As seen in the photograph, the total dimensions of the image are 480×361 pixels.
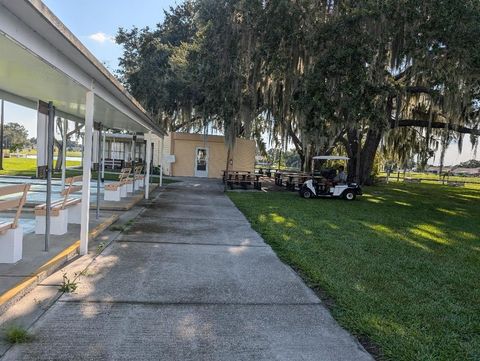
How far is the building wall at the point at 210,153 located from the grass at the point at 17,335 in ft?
71.9

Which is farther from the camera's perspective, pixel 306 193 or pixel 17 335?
pixel 306 193

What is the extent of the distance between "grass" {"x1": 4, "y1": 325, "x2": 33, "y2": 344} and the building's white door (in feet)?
72.6

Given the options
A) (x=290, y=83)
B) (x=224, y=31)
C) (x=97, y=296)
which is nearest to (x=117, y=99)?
(x=97, y=296)

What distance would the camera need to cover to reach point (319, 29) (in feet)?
39.5

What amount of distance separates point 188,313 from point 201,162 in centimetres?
2178

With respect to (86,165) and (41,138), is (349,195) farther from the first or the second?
(41,138)

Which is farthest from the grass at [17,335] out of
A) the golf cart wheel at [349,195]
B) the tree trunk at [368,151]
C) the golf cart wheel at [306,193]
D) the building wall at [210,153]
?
the building wall at [210,153]

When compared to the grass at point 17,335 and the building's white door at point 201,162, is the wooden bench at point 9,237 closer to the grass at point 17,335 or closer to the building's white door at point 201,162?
the grass at point 17,335

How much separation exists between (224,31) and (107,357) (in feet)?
43.2

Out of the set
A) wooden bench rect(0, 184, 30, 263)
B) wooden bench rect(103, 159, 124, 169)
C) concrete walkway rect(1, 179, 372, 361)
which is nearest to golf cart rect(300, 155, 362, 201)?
concrete walkway rect(1, 179, 372, 361)

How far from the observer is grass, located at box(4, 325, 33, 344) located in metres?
2.94

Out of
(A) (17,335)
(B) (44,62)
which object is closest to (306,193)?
(B) (44,62)

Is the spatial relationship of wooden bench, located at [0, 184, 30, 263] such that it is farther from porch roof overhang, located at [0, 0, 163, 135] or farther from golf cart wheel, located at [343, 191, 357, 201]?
golf cart wheel, located at [343, 191, 357, 201]

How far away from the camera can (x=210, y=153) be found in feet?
82.4
